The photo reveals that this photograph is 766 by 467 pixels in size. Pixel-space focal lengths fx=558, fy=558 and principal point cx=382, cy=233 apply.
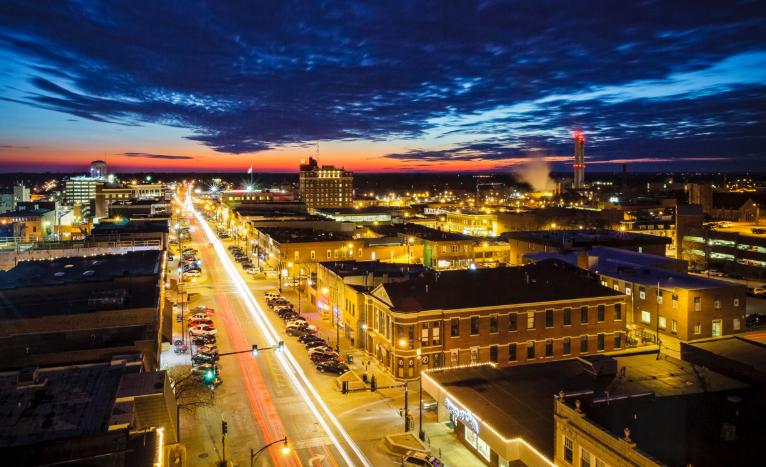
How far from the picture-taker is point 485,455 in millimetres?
33562

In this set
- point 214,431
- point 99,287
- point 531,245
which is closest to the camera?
point 214,431

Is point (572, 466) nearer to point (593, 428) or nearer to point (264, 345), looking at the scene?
point (593, 428)

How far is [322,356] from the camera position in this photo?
51812 millimetres

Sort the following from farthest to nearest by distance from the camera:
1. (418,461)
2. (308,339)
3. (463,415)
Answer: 1. (308,339)
2. (463,415)
3. (418,461)

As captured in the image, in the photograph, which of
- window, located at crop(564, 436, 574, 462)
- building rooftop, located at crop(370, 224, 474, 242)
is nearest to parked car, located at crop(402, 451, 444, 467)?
window, located at crop(564, 436, 574, 462)

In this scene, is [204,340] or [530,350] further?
[204,340]

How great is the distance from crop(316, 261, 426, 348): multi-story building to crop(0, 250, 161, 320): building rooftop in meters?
19.2

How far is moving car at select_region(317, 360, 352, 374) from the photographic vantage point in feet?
159

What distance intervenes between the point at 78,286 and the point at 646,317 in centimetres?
6051

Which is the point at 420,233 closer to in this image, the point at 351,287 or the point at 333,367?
the point at 351,287

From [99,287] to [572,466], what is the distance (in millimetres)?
47135

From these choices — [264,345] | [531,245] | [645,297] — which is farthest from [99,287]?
[531,245]

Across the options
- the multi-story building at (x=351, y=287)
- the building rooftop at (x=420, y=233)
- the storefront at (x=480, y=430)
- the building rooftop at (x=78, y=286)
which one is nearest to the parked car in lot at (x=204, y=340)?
the building rooftop at (x=78, y=286)

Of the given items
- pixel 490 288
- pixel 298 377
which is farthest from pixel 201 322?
pixel 490 288
